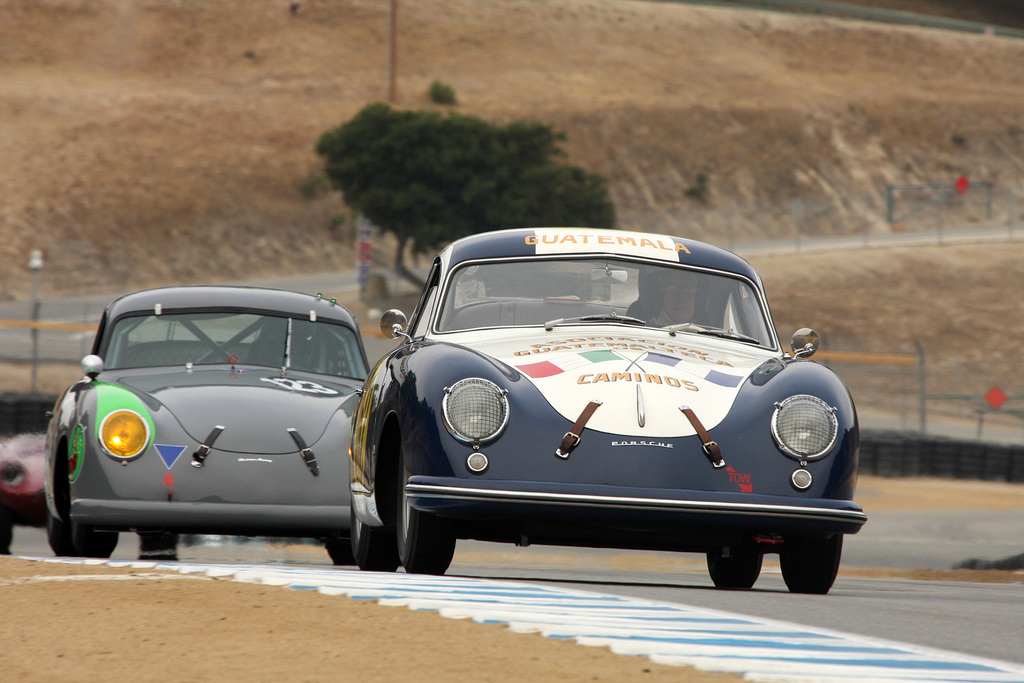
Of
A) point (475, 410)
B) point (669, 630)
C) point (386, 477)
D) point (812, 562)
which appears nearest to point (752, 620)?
point (669, 630)

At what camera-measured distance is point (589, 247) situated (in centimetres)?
713

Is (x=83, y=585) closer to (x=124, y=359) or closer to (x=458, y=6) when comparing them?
(x=124, y=359)

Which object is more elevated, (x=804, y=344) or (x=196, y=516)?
(x=804, y=344)

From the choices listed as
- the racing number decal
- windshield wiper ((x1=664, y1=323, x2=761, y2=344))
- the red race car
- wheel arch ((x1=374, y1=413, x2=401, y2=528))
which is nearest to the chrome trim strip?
wheel arch ((x1=374, y1=413, x2=401, y2=528))

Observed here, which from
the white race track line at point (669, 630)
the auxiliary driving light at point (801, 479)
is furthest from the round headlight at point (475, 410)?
the auxiliary driving light at point (801, 479)

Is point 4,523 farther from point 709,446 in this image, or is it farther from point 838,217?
point 838,217

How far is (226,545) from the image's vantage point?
11195 mm

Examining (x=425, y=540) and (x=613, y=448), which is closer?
(x=613, y=448)

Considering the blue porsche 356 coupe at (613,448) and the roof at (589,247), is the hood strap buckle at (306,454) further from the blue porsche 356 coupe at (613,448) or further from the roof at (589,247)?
the roof at (589,247)

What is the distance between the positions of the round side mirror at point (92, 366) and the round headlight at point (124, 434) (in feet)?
1.89

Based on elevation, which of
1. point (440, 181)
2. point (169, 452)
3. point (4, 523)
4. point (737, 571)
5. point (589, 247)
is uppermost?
point (440, 181)

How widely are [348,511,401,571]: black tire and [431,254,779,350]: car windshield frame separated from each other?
1.05 m

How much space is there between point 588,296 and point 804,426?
1.50 metres

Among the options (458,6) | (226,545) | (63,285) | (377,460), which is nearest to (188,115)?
(63,285)
